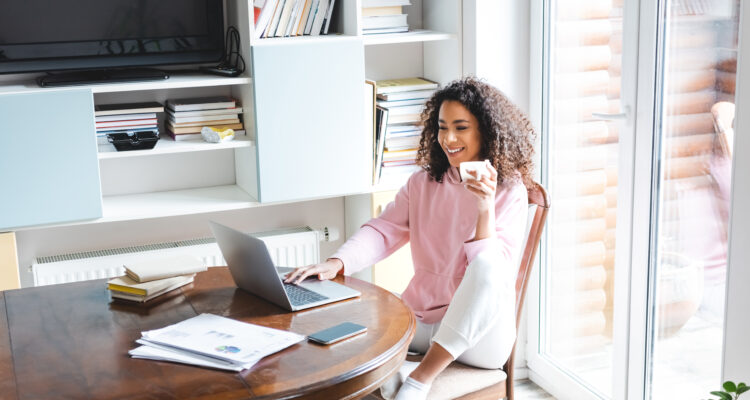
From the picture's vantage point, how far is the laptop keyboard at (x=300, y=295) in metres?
2.03

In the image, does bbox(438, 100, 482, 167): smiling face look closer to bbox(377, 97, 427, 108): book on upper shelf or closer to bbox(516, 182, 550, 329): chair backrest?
bbox(516, 182, 550, 329): chair backrest

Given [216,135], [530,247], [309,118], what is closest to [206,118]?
[216,135]

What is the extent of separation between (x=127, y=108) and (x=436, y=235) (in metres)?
1.14

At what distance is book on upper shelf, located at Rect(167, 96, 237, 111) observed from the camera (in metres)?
2.96

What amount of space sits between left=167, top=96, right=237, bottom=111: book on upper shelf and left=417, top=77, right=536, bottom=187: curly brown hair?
0.79 m

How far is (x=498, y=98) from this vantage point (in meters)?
2.52

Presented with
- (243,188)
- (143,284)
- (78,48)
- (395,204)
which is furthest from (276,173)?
(143,284)

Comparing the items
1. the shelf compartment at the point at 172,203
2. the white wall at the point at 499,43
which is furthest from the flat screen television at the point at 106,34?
the white wall at the point at 499,43

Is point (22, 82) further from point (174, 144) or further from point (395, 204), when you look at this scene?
point (395, 204)

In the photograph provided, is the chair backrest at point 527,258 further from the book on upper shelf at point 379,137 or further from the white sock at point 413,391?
the book on upper shelf at point 379,137

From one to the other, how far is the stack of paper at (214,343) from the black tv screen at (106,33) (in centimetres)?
129

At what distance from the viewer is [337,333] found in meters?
1.82

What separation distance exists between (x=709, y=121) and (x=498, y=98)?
56 centimetres

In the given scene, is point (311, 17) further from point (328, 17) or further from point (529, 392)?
point (529, 392)
